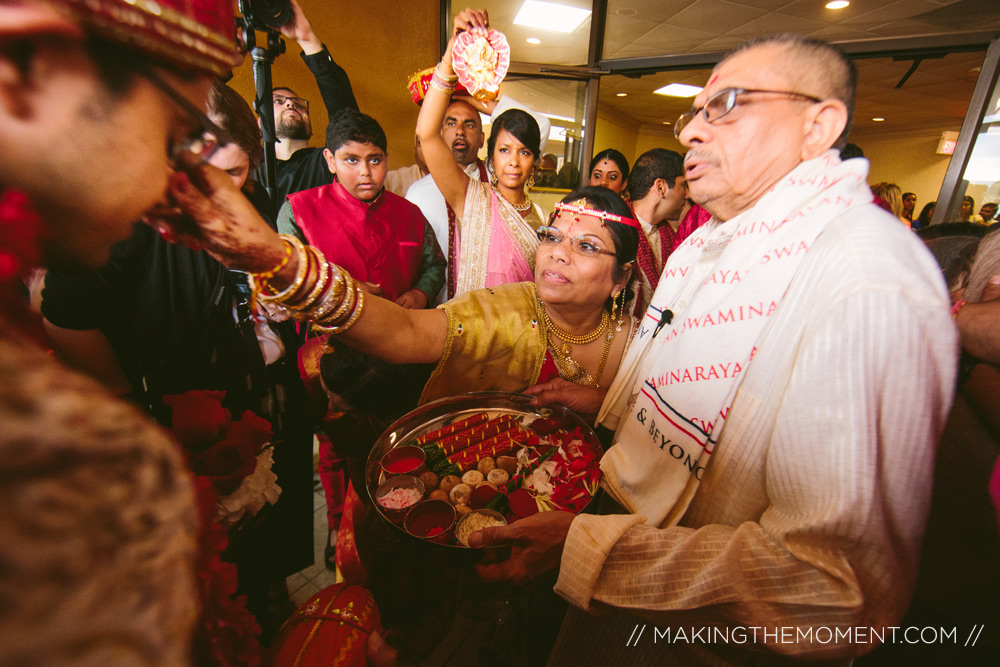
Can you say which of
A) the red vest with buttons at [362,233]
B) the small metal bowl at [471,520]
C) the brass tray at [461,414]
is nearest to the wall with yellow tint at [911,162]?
the red vest with buttons at [362,233]

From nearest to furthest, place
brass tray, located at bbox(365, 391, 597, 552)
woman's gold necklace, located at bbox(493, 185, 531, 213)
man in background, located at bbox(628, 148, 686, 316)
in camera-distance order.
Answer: brass tray, located at bbox(365, 391, 597, 552) < woman's gold necklace, located at bbox(493, 185, 531, 213) < man in background, located at bbox(628, 148, 686, 316)

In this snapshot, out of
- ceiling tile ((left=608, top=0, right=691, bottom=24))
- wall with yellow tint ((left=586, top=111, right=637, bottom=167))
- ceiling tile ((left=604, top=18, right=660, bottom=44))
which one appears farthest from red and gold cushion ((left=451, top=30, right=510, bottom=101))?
wall with yellow tint ((left=586, top=111, right=637, bottom=167))

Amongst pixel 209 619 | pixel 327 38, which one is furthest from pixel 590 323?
pixel 327 38

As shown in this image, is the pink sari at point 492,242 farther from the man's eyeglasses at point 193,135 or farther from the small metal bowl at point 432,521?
the man's eyeglasses at point 193,135

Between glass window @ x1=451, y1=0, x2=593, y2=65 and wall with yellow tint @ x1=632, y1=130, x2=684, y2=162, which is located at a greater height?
wall with yellow tint @ x1=632, y1=130, x2=684, y2=162

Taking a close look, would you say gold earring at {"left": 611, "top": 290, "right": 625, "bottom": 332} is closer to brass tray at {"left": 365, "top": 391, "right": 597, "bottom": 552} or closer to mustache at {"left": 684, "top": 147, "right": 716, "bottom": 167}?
brass tray at {"left": 365, "top": 391, "right": 597, "bottom": 552}

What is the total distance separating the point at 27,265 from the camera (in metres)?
0.29

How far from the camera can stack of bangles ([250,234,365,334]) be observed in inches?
31.6

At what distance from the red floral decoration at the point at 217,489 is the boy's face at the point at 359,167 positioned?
1755mm

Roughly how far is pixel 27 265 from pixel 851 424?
3.48 ft

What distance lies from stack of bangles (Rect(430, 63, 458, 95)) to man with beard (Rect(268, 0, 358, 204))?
2.95 ft

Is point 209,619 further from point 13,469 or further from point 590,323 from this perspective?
point 590,323

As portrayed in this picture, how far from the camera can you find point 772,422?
0.84 m

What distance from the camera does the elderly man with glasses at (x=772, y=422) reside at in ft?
2.17
